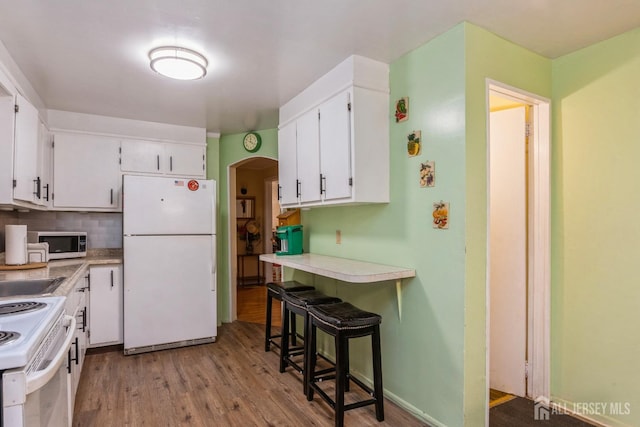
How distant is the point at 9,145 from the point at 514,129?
337cm

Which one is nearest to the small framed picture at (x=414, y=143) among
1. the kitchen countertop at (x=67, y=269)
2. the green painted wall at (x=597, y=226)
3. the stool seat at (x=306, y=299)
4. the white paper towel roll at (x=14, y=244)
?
the green painted wall at (x=597, y=226)

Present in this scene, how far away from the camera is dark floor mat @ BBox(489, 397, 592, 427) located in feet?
7.16

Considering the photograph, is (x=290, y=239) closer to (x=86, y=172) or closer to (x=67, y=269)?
(x=67, y=269)

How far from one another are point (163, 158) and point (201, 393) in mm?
2488

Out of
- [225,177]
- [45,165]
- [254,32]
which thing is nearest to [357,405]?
[254,32]

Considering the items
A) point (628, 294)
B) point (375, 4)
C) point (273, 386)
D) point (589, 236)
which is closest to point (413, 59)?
point (375, 4)

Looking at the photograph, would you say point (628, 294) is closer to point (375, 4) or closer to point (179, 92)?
point (375, 4)

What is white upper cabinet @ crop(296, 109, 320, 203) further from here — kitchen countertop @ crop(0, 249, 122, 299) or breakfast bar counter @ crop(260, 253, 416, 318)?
kitchen countertop @ crop(0, 249, 122, 299)

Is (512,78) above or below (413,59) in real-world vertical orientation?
below

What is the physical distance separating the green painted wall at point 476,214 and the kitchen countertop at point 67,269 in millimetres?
2267

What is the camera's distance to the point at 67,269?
2781mm

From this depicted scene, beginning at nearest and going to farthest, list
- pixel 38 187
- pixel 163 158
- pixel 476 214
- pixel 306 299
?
1. pixel 476 214
2. pixel 306 299
3. pixel 38 187
4. pixel 163 158

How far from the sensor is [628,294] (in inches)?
81.3

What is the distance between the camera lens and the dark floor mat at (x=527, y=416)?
7.16 ft
